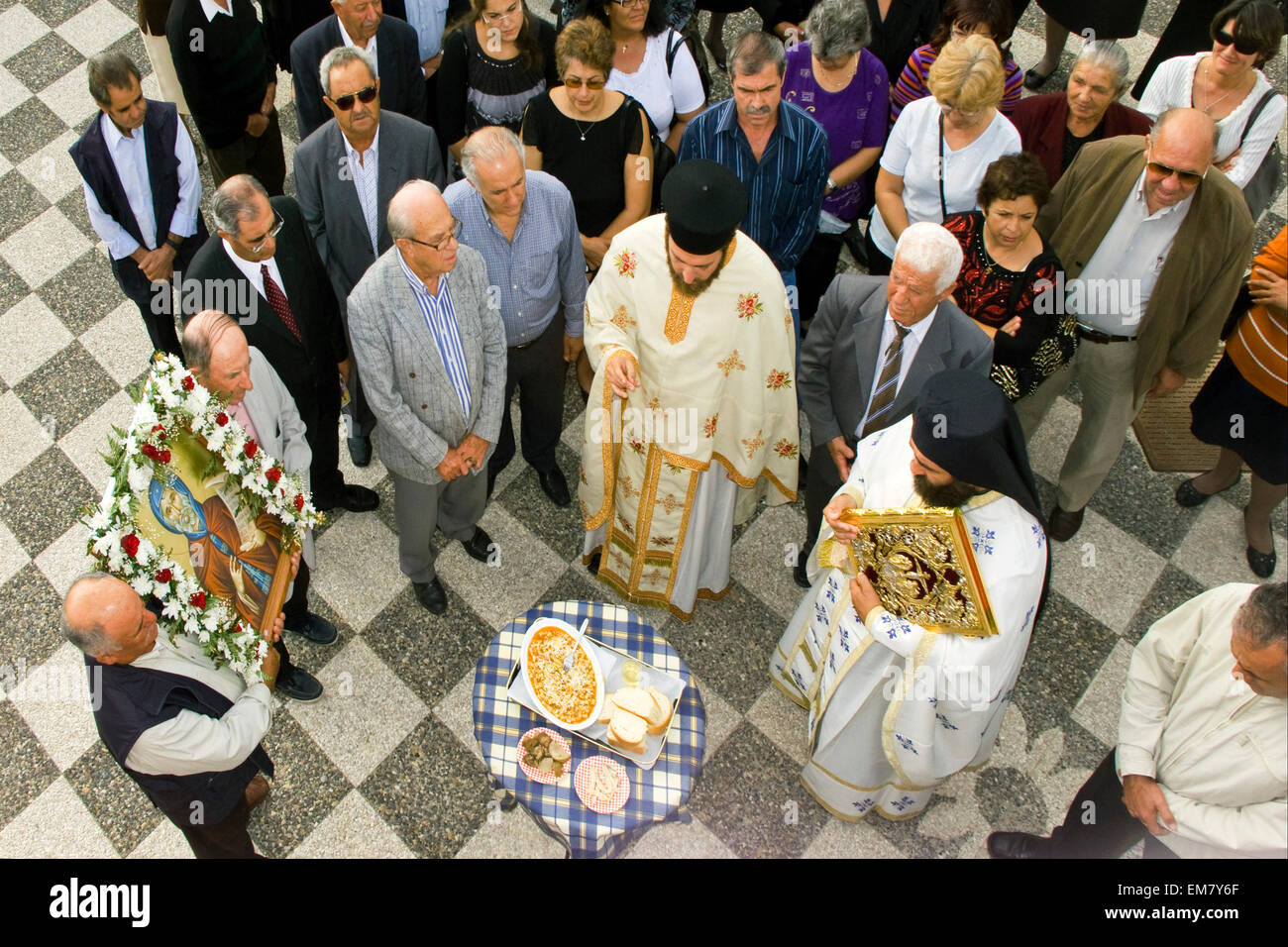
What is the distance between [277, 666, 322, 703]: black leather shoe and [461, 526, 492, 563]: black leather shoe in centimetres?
98

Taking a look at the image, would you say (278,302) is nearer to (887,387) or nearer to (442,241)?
(442,241)

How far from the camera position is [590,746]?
3.49 m

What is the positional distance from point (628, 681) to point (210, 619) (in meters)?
1.50

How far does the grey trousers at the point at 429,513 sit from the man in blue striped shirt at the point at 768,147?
178 cm

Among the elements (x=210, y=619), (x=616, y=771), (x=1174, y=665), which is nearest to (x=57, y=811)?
(x=210, y=619)

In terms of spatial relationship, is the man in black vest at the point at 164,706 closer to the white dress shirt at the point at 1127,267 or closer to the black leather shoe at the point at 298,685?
the black leather shoe at the point at 298,685

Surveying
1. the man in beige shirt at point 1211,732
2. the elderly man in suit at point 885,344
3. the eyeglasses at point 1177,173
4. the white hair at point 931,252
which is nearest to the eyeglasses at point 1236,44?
the eyeglasses at point 1177,173

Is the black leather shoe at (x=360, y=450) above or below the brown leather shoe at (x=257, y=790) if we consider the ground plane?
above

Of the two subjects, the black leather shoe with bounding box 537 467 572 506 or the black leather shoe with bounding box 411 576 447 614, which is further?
the black leather shoe with bounding box 537 467 572 506

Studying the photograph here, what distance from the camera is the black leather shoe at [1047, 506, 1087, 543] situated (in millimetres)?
4961

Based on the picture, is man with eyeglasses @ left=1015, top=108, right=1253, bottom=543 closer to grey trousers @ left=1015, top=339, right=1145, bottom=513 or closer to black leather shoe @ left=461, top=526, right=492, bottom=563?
grey trousers @ left=1015, top=339, right=1145, bottom=513

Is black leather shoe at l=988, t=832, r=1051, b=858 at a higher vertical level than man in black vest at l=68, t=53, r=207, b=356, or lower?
lower

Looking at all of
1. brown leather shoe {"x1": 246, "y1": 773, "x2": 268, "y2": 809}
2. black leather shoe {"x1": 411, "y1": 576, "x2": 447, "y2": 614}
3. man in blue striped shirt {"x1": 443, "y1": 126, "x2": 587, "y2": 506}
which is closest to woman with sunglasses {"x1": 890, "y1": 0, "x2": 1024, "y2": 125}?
man in blue striped shirt {"x1": 443, "y1": 126, "x2": 587, "y2": 506}

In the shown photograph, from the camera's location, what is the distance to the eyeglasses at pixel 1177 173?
3.79 meters
